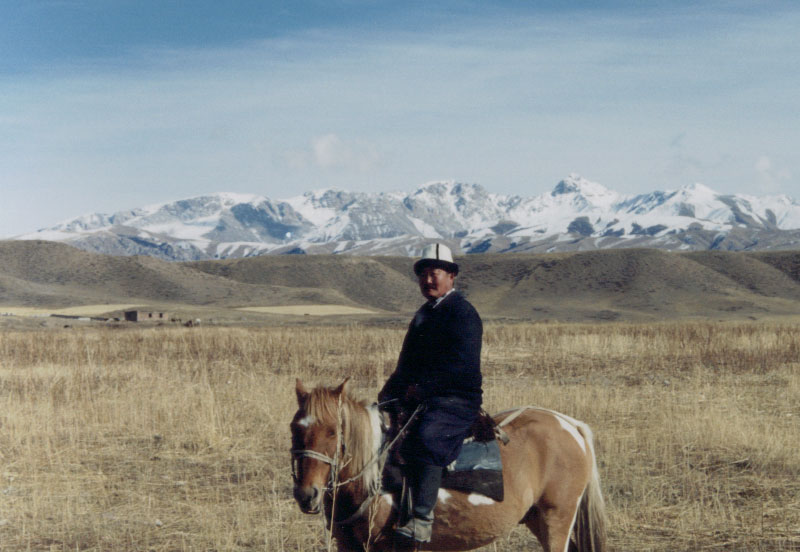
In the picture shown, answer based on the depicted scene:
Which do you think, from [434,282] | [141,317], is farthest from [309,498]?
[141,317]

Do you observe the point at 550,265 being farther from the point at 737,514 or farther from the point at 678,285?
the point at 737,514

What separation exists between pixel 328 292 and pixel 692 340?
2782 inches

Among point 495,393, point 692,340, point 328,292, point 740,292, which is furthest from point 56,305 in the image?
point 740,292

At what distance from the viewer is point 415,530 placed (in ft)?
16.2

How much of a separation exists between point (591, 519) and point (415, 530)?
1.55 metres

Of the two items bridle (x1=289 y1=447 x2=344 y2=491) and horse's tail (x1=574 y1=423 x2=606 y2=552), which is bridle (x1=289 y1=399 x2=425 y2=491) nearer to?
bridle (x1=289 y1=447 x2=344 y2=491)

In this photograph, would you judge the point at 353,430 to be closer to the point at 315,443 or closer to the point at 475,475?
the point at 315,443

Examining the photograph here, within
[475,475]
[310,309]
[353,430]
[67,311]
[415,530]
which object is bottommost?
[310,309]

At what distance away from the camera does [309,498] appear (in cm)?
448

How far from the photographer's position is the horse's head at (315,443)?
4.52 meters

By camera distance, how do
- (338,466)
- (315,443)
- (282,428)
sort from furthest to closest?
(282,428) < (338,466) < (315,443)

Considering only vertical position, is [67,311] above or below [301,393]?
below

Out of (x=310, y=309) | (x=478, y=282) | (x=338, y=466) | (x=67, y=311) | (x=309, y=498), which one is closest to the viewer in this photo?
(x=309, y=498)

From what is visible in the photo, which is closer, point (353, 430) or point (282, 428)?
point (353, 430)
